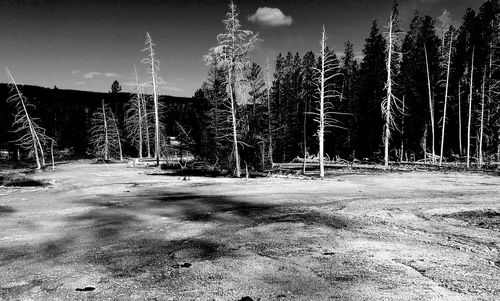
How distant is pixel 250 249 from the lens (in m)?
7.64

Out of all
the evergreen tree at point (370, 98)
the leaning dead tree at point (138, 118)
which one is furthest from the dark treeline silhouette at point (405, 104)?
the leaning dead tree at point (138, 118)

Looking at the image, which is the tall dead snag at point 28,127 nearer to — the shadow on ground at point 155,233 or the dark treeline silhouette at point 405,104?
the dark treeline silhouette at point 405,104

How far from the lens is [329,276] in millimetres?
5949

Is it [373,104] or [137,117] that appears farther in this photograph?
[137,117]

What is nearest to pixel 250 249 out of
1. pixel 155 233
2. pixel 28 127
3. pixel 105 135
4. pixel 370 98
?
pixel 155 233

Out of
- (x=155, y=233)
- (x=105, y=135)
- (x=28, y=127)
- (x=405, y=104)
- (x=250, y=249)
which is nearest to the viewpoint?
(x=250, y=249)

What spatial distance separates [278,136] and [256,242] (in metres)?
36.1

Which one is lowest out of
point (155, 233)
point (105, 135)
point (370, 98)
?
point (155, 233)

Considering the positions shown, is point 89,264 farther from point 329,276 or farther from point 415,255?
point 415,255

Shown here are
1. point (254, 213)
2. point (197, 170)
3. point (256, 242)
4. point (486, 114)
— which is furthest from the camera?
point (486, 114)

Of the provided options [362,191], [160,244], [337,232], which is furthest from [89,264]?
[362,191]

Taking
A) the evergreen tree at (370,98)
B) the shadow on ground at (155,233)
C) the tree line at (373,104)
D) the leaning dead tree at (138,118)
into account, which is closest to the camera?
the shadow on ground at (155,233)

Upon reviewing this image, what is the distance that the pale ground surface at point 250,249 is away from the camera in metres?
5.45

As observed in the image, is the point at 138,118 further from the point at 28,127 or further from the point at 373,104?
the point at 373,104
